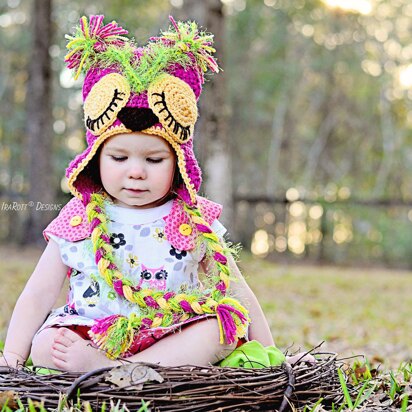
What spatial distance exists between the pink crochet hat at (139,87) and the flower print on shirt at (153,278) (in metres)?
0.32

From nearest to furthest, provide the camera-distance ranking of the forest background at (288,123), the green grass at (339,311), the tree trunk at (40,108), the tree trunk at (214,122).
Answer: the green grass at (339,311)
the tree trunk at (214,122)
the tree trunk at (40,108)
the forest background at (288,123)

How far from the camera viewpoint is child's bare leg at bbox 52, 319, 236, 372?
8.49ft

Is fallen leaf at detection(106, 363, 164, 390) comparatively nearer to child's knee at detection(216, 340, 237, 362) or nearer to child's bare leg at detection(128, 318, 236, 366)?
child's bare leg at detection(128, 318, 236, 366)

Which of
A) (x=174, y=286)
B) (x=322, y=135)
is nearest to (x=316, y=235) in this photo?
(x=322, y=135)

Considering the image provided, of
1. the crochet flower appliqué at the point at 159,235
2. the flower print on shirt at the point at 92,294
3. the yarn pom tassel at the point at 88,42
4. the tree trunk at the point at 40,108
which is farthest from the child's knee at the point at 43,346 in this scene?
the tree trunk at the point at 40,108

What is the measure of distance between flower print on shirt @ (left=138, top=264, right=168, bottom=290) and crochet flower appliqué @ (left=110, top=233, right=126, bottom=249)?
5.1 inches

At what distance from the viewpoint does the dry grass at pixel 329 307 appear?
226 inches

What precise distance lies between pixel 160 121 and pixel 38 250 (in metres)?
11.7

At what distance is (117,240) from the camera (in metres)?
2.88

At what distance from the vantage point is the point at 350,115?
21391 millimetres

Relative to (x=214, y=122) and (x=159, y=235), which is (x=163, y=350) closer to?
(x=159, y=235)

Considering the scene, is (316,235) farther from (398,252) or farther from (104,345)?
(104,345)

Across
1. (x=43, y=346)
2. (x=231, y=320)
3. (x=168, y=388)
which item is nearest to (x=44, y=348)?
(x=43, y=346)

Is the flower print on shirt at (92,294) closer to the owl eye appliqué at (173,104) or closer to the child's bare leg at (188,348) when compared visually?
the child's bare leg at (188,348)
